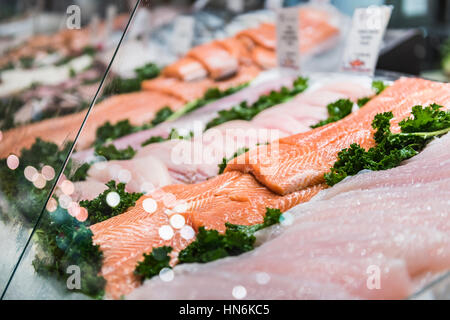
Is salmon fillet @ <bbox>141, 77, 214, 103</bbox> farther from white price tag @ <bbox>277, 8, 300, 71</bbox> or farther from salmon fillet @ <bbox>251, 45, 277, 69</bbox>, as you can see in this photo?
white price tag @ <bbox>277, 8, 300, 71</bbox>

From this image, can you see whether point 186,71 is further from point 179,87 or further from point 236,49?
point 236,49

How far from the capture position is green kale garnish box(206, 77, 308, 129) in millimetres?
3773

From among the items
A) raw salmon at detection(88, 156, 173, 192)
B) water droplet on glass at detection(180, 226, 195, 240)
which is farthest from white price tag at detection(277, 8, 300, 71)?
water droplet on glass at detection(180, 226, 195, 240)

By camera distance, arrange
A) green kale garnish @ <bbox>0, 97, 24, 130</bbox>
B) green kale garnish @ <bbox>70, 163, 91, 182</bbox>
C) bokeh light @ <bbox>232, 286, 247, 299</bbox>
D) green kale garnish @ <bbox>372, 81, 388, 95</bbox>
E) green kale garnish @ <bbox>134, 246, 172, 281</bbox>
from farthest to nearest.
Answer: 1. green kale garnish @ <bbox>372, 81, 388, 95</bbox>
2. green kale garnish @ <bbox>0, 97, 24, 130</bbox>
3. green kale garnish @ <bbox>70, 163, 91, 182</bbox>
4. green kale garnish @ <bbox>134, 246, 172, 281</bbox>
5. bokeh light @ <bbox>232, 286, 247, 299</bbox>

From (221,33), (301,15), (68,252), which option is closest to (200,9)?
(221,33)

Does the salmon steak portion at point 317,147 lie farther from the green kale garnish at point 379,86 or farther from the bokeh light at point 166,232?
the bokeh light at point 166,232

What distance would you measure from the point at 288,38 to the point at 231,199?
8.85 feet

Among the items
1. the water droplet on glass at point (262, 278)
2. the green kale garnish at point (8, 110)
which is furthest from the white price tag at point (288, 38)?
the water droplet on glass at point (262, 278)

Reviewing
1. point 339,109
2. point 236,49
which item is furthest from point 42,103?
point 236,49

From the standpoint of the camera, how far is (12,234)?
174 centimetres

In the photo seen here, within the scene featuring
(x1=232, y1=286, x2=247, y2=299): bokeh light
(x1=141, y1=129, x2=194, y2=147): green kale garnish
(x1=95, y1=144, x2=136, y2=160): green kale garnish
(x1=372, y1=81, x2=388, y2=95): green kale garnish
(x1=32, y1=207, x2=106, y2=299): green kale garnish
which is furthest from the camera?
(x1=372, y1=81, x2=388, y2=95): green kale garnish

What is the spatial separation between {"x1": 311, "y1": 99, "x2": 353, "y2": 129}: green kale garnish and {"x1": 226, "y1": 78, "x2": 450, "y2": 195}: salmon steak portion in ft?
0.69

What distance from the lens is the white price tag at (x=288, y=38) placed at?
14.7 feet

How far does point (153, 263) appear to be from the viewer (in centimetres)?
174
